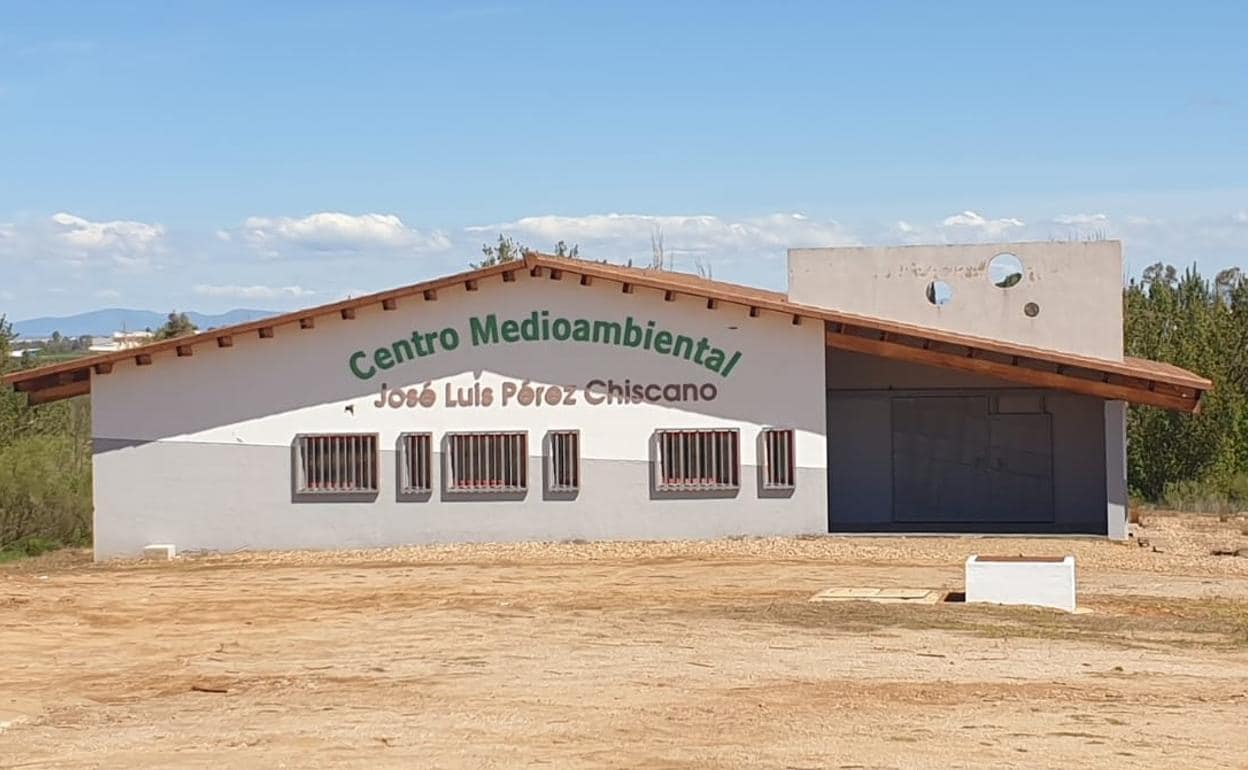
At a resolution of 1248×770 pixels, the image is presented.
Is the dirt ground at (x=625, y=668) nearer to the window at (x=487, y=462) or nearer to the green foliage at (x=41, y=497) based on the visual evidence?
the window at (x=487, y=462)

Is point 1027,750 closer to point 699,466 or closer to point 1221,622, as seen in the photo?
point 1221,622

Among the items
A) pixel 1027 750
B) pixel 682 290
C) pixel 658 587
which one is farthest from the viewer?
pixel 682 290

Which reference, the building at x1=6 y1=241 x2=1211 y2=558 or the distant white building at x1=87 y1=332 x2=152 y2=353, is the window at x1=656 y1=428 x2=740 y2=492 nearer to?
the building at x1=6 y1=241 x2=1211 y2=558

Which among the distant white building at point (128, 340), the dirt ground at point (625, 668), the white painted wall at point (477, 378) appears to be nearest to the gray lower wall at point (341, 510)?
the white painted wall at point (477, 378)

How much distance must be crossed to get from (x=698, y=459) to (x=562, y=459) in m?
2.17

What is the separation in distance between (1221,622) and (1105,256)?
11.5m

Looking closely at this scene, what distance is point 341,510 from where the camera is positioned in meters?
28.3

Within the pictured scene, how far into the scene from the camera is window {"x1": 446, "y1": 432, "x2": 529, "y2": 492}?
28.2 metres

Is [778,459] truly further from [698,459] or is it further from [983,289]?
[983,289]

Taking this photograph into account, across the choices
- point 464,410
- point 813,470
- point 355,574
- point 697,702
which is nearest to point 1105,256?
point 813,470

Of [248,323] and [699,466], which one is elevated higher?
[248,323]

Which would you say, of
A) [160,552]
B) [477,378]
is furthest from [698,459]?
[160,552]

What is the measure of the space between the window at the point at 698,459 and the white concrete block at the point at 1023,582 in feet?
26.2

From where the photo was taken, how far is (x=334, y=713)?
1390cm
